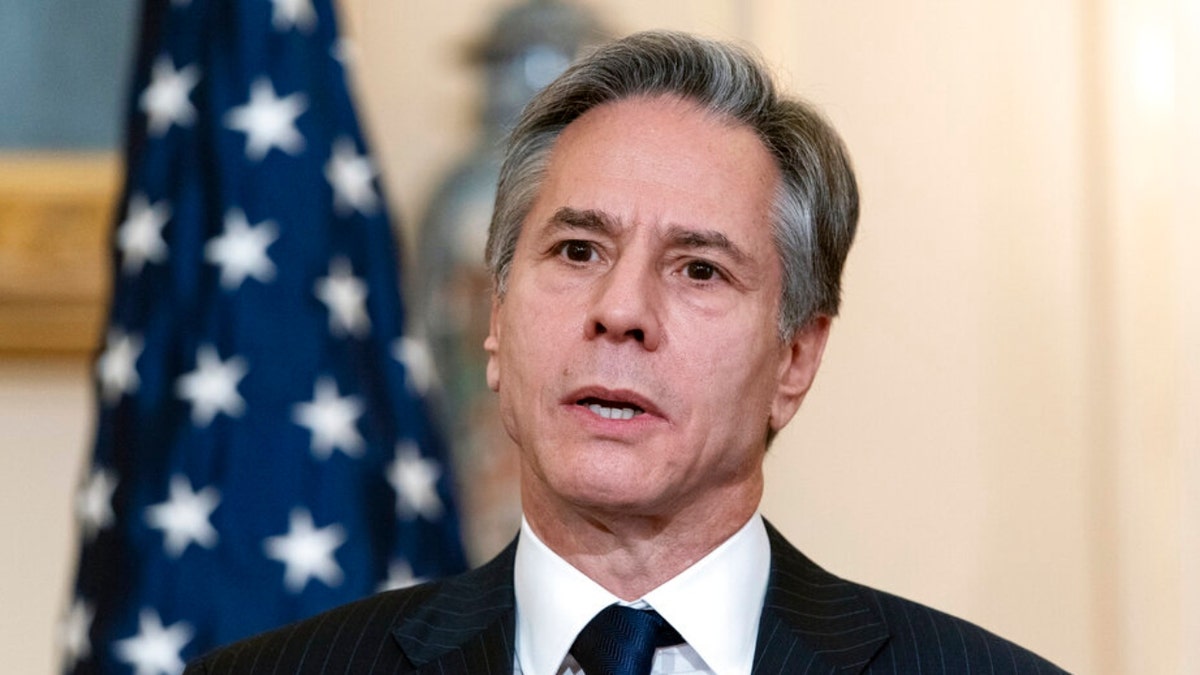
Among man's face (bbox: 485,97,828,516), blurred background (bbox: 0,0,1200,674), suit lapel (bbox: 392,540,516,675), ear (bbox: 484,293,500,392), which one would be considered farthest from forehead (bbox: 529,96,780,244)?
blurred background (bbox: 0,0,1200,674)

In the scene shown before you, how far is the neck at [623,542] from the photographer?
2.09 m

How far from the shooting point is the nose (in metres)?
2.01

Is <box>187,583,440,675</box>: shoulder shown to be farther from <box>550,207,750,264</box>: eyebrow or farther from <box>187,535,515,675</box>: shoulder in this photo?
<box>550,207,750,264</box>: eyebrow

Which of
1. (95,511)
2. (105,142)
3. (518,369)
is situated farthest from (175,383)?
(518,369)

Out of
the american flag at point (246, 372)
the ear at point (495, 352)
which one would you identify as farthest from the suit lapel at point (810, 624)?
the american flag at point (246, 372)

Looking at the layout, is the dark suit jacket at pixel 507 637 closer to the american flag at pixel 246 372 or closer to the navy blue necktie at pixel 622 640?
the navy blue necktie at pixel 622 640

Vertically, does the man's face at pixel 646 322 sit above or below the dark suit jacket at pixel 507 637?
above

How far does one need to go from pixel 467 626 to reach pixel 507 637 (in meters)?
0.06

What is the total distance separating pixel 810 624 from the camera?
211 cm

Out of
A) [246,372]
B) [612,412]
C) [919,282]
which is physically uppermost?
[919,282]

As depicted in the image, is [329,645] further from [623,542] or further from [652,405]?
[652,405]

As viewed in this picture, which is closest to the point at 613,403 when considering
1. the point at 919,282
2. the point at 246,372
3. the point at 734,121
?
the point at 734,121

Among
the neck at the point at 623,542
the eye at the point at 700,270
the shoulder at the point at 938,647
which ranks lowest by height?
the shoulder at the point at 938,647

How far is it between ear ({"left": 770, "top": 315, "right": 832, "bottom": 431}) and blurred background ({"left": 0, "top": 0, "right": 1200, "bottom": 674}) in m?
1.19
